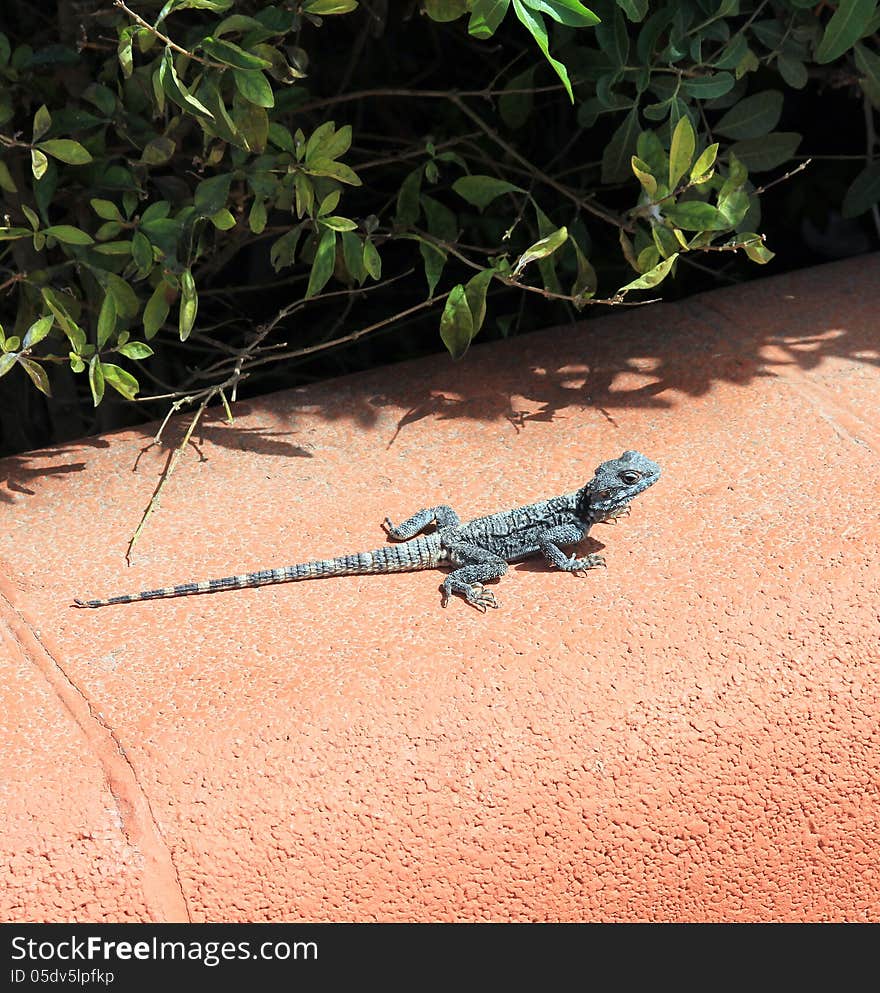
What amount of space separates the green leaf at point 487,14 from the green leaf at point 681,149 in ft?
1.83

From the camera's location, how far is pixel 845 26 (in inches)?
117

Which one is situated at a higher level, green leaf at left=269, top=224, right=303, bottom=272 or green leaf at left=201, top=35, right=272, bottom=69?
green leaf at left=201, top=35, right=272, bottom=69

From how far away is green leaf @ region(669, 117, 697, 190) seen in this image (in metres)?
2.77

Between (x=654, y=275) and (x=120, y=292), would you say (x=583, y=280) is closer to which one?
(x=654, y=275)

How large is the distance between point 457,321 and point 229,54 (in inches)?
35.6

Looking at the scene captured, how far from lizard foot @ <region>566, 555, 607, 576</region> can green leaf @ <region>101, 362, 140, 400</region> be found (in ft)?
4.06

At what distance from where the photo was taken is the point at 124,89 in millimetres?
2980

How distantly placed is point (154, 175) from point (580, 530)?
66.6 inches

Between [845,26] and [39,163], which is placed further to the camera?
[845,26]

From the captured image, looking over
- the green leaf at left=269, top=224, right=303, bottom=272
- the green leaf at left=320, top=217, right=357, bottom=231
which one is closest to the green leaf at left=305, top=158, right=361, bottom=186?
the green leaf at left=320, top=217, right=357, bottom=231

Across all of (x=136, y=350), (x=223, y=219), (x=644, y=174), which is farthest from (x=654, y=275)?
(x=136, y=350)

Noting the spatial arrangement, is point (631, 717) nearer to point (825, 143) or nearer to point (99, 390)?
point (99, 390)

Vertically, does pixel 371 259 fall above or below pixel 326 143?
below

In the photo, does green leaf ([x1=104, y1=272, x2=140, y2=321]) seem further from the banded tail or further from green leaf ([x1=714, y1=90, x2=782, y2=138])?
green leaf ([x1=714, y1=90, x2=782, y2=138])
